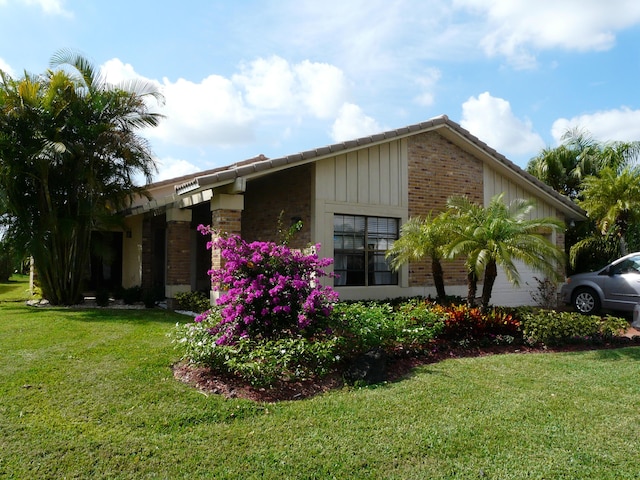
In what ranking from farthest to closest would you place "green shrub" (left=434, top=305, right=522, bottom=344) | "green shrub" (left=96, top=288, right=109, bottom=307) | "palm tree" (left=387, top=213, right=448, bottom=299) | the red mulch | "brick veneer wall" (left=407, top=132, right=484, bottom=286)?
1. "green shrub" (left=96, top=288, right=109, bottom=307)
2. "brick veneer wall" (left=407, top=132, right=484, bottom=286)
3. "palm tree" (left=387, top=213, right=448, bottom=299)
4. "green shrub" (left=434, top=305, right=522, bottom=344)
5. the red mulch

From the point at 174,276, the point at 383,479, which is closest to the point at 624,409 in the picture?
the point at 383,479

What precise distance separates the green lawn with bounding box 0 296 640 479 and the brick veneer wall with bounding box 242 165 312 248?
209 inches

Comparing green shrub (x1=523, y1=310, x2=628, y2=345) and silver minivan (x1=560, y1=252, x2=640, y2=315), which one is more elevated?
silver minivan (x1=560, y1=252, x2=640, y2=315)

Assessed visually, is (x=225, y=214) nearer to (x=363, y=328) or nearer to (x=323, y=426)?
(x=363, y=328)

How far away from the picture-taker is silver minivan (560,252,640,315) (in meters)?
11.7

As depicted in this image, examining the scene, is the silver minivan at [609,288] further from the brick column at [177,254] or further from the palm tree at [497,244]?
the brick column at [177,254]

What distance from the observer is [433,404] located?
5121 mm

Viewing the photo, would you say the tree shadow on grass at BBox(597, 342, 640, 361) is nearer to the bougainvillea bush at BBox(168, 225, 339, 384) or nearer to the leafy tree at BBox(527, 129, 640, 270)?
the bougainvillea bush at BBox(168, 225, 339, 384)

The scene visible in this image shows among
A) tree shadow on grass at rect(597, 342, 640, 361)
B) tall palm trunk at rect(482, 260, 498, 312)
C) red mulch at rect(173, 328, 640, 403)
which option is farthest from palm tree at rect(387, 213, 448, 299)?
tree shadow on grass at rect(597, 342, 640, 361)

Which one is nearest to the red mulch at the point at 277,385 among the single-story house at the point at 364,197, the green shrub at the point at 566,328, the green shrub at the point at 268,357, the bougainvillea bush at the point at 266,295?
the green shrub at the point at 268,357

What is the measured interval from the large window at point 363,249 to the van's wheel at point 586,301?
16.0 ft

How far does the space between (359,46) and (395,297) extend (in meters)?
5.73

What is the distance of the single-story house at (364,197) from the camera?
1061cm

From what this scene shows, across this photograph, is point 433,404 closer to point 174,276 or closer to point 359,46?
point 359,46
